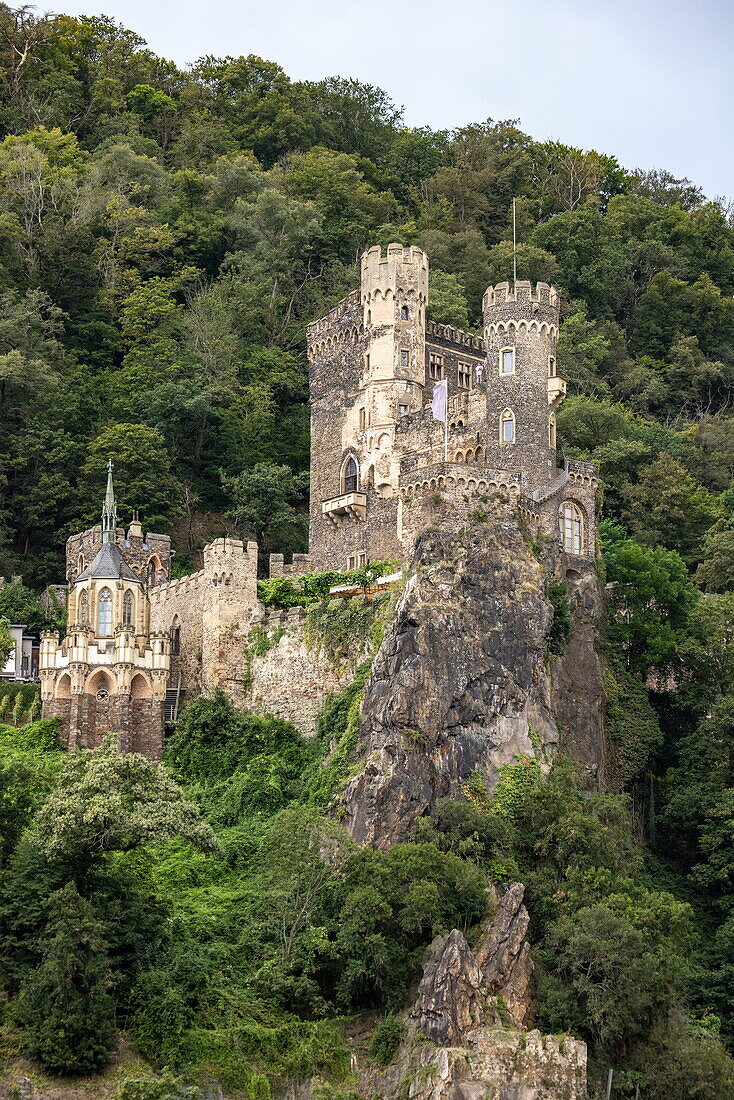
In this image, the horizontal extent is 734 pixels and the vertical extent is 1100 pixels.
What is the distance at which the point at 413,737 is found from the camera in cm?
5275

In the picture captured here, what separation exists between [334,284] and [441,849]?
39843 mm

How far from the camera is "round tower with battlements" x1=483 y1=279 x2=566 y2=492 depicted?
201ft

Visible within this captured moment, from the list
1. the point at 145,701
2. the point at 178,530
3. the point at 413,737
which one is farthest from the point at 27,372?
the point at 413,737

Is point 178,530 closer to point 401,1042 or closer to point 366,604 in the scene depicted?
point 366,604

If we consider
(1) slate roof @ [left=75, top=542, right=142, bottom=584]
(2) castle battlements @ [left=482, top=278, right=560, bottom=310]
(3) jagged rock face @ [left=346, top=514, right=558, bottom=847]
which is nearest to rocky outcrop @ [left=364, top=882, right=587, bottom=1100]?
(3) jagged rock face @ [left=346, top=514, right=558, bottom=847]

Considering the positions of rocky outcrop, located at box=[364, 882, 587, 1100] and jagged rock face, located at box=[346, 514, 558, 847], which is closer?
rocky outcrop, located at box=[364, 882, 587, 1100]

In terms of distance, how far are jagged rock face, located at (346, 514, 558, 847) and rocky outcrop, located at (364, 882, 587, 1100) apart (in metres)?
5.36

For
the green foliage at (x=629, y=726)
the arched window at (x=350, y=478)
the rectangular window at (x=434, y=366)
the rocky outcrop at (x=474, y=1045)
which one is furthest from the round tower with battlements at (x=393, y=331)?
the rocky outcrop at (x=474, y=1045)

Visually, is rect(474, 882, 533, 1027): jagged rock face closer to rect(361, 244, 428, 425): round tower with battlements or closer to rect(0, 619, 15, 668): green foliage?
rect(0, 619, 15, 668): green foliage

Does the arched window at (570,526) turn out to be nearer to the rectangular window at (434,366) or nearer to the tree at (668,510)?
the rectangular window at (434,366)

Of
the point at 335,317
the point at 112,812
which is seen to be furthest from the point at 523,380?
the point at 112,812

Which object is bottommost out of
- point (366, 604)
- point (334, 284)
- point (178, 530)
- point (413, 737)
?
point (413, 737)

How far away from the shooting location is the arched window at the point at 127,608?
189 ft

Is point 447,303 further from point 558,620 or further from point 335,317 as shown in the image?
point 558,620
